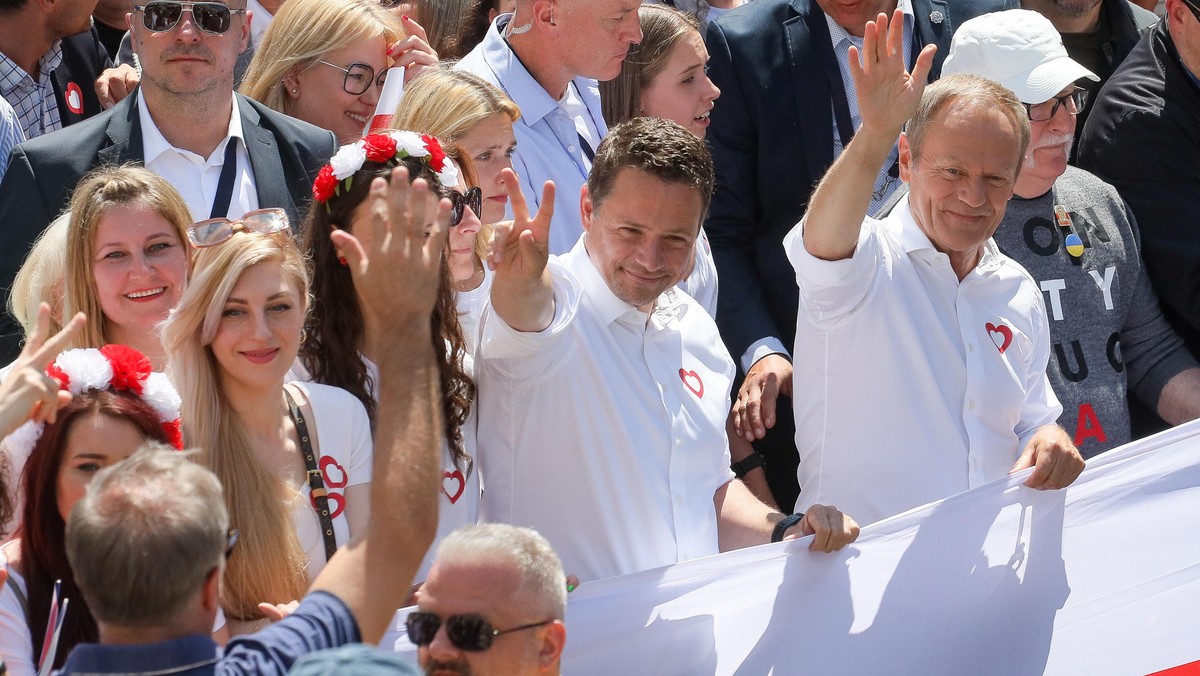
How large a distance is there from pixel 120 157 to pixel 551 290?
1964mm

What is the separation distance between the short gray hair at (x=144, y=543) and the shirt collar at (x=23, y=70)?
3769 millimetres

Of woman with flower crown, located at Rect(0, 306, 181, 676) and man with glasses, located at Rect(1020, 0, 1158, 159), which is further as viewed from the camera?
man with glasses, located at Rect(1020, 0, 1158, 159)

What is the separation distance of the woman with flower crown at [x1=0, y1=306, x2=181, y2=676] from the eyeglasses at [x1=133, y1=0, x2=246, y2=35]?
1867 mm

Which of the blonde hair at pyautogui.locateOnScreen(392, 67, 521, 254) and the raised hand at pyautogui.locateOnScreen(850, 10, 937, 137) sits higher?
the blonde hair at pyautogui.locateOnScreen(392, 67, 521, 254)

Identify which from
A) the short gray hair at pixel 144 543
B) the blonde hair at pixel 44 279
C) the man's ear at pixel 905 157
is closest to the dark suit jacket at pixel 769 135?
the man's ear at pixel 905 157

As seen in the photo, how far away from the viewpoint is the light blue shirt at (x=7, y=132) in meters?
5.16

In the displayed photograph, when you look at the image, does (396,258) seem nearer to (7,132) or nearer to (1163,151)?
(7,132)

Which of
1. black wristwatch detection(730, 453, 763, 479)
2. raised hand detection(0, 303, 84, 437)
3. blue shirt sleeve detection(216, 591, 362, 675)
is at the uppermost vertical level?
raised hand detection(0, 303, 84, 437)

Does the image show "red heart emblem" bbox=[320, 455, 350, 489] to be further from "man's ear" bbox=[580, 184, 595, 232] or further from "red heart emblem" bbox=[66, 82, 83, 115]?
"red heart emblem" bbox=[66, 82, 83, 115]

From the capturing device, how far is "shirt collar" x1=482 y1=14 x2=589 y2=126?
543 centimetres

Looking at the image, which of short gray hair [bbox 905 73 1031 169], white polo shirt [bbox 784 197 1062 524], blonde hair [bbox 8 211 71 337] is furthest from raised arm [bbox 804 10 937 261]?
blonde hair [bbox 8 211 71 337]

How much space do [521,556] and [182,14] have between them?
9.25 ft

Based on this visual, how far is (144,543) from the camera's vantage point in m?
2.39

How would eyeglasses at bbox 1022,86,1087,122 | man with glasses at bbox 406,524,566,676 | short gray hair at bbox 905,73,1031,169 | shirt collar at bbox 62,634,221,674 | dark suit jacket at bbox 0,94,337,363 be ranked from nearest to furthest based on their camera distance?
1. shirt collar at bbox 62,634,221,674
2. man with glasses at bbox 406,524,566,676
3. short gray hair at bbox 905,73,1031,169
4. dark suit jacket at bbox 0,94,337,363
5. eyeglasses at bbox 1022,86,1087,122
